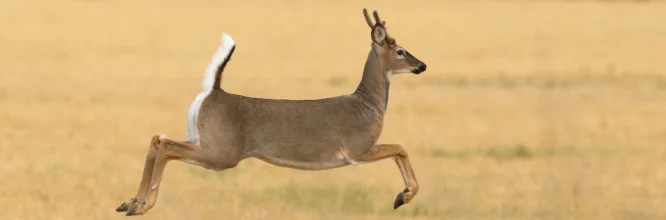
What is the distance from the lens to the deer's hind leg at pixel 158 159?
28.2 feet

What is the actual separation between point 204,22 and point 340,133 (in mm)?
49792

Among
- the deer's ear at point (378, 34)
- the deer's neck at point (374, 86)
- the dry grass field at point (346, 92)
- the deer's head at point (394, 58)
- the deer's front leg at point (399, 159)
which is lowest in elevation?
the dry grass field at point (346, 92)

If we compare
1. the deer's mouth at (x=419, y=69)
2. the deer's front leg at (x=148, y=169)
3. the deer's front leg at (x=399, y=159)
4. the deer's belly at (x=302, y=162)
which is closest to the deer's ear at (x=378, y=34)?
the deer's mouth at (x=419, y=69)

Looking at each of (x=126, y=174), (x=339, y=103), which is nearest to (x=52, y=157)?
(x=126, y=174)

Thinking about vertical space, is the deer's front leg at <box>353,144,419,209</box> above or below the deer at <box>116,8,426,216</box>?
below

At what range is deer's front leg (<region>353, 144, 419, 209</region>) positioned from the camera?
8930 millimetres

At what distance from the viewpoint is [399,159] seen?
924 centimetres

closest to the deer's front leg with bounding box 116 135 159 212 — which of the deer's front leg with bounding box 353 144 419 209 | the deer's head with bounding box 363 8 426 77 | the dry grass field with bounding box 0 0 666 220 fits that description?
the deer's front leg with bounding box 353 144 419 209

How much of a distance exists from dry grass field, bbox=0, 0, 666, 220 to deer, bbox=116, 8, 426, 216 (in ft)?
12.7

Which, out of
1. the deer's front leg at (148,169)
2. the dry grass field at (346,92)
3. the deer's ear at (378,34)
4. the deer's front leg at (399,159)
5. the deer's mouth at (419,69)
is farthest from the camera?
the dry grass field at (346,92)

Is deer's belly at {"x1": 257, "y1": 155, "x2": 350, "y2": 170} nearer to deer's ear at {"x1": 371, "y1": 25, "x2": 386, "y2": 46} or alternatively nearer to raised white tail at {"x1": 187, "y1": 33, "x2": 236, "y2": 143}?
raised white tail at {"x1": 187, "y1": 33, "x2": 236, "y2": 143}

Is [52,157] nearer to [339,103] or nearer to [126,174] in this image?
[126,174]

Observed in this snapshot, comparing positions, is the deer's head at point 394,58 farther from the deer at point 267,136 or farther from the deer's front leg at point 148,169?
the deer's front leg at point 148,169

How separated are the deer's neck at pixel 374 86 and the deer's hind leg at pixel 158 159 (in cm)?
110
